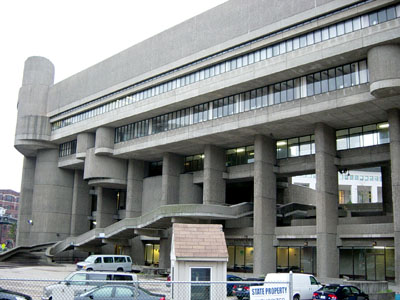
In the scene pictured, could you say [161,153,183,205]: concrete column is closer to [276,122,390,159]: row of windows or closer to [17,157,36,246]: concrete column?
[276,122,390,159]: row of windows

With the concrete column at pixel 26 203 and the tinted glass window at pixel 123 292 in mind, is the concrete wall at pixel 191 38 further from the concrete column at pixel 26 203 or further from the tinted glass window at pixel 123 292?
the tinted glass window at pixel 123 292

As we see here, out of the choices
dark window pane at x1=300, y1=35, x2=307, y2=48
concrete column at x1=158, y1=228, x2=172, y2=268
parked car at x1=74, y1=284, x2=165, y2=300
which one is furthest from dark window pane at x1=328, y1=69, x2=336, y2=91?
parked car at x1=74, y1=284, x2=165, y2=300

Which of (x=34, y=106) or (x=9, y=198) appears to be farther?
(x=9, y=198)

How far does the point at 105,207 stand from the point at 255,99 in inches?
1336

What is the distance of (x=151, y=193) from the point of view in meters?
62.1

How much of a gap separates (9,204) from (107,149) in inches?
5241

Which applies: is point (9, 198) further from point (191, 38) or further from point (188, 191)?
point (191, 38)

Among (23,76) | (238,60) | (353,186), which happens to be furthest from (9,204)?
(238,60)

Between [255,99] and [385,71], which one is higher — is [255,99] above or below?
above

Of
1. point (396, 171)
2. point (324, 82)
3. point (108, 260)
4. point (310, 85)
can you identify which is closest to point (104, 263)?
point (108, 260)

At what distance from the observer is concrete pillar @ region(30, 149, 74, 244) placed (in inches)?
2852

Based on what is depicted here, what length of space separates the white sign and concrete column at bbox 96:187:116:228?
59.7 meters

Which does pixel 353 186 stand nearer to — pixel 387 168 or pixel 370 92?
pixel 387 168

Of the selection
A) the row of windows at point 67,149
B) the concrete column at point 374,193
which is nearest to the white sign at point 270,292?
the row of windows at point 67,149
